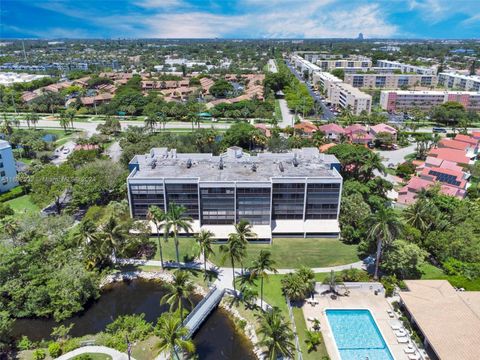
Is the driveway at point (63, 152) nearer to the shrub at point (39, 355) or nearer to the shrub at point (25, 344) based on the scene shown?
the shrub at point (25, 344)

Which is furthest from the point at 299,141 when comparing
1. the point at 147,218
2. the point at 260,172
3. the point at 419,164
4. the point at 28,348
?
the point at 28,348

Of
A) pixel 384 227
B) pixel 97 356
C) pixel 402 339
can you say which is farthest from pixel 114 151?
pixel 402 339

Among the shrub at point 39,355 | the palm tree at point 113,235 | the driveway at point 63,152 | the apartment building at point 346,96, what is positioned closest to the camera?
the shrub at point 39,355

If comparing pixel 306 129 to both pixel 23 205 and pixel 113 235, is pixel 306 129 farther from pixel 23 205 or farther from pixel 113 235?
pixel 23 205

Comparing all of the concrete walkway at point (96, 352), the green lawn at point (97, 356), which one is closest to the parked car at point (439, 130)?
the concrete walkway at point (96, 352)

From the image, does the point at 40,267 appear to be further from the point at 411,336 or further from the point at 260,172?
the point at 411,336

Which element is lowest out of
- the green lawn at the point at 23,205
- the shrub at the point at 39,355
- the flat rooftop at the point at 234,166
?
the shrub at the point at 39,355
